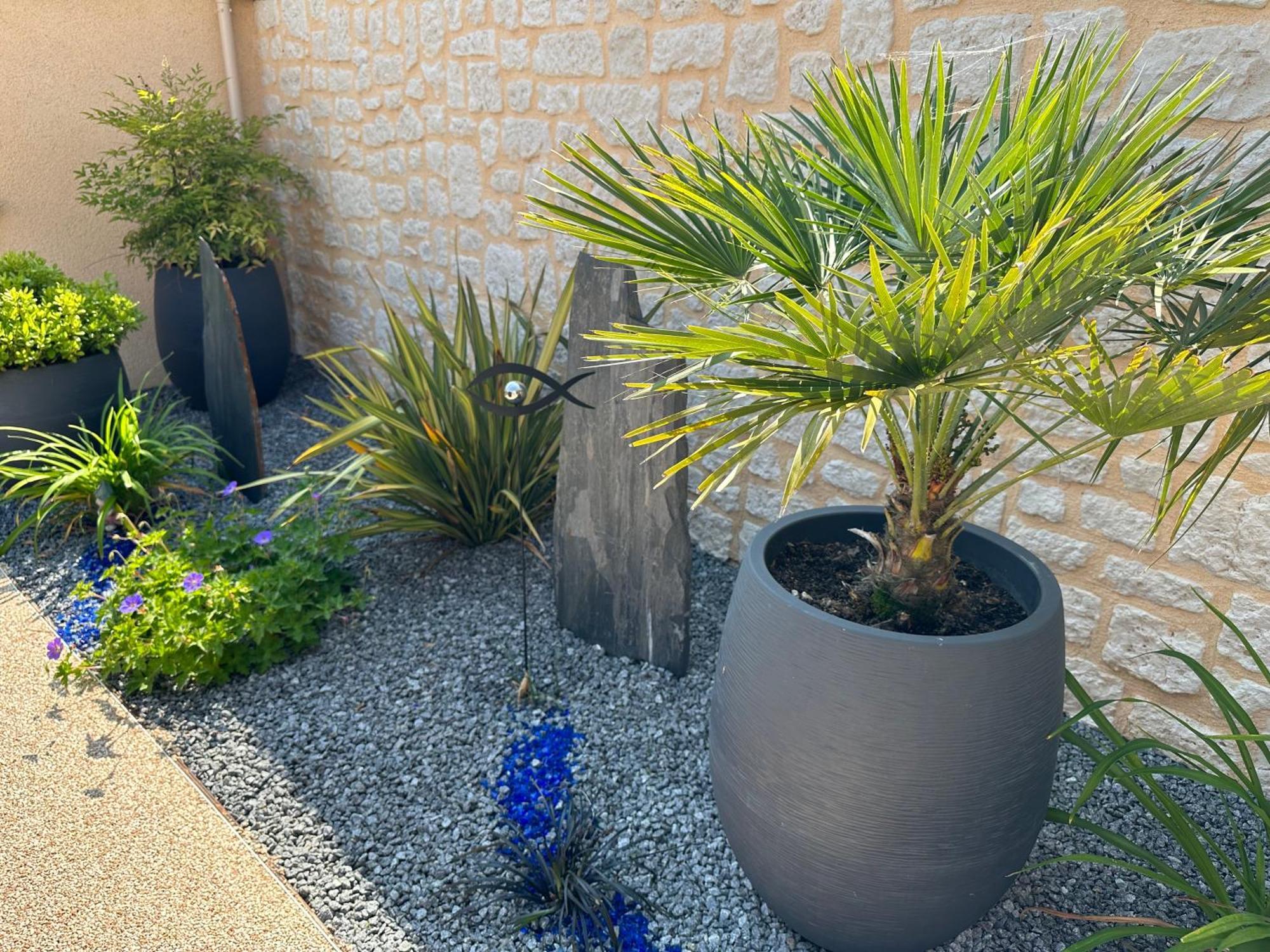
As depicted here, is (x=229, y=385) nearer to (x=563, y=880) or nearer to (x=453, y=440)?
(x=453, y=440)

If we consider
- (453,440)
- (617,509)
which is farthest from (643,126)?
(617,509)

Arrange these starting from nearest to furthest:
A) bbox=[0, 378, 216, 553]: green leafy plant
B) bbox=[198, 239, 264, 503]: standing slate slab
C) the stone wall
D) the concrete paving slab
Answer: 1. the concrete paving slab
2. the stone wall
3. bbox=[0, 378, 216, 553]: green leafy plant
4. bbox=[198, 239, 264, 503]: standing slate slab

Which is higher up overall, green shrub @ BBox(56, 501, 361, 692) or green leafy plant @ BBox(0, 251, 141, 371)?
green leafy plant @ BBox(0, 251, 141, 371)

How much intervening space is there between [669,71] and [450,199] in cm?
144

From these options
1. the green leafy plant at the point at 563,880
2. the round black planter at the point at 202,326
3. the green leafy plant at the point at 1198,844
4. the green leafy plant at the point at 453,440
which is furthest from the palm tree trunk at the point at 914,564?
the round black planter at the point at 202,326

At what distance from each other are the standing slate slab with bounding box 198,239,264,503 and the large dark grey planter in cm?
249

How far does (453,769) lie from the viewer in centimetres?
229

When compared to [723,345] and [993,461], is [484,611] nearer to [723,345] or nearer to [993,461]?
[993,461]

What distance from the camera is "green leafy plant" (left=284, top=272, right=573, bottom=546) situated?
3.04 meters

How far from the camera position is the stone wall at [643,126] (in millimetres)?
2109

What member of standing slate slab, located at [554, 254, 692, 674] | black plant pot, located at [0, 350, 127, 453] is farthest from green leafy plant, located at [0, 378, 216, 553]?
standing slate slab, located at [554, 254, 692, 674]

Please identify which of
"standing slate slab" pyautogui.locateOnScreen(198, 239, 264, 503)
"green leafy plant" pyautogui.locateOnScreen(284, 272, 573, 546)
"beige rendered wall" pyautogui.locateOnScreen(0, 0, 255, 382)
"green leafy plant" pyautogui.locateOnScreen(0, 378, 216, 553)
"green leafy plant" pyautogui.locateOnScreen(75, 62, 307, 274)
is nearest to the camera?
"green leafy plant" pyautogui.locateOnScreen(284, 272, 573, 546)

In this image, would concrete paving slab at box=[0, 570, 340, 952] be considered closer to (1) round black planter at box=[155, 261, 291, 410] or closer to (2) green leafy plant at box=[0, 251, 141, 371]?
(2) green leafy plant at box=[0, 251, 141, 371]

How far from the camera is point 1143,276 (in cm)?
134
